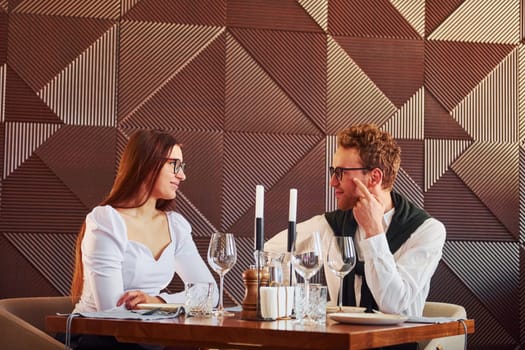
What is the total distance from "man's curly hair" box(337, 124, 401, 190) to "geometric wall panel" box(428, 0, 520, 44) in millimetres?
1804

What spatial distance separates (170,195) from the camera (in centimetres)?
414

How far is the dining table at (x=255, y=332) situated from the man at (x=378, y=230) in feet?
2.02

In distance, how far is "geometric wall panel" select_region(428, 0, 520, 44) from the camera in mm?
5789

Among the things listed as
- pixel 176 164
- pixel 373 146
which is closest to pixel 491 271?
pixel 373 146

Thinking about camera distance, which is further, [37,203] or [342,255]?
[37,203]

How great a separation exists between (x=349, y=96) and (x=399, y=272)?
2.05 metres

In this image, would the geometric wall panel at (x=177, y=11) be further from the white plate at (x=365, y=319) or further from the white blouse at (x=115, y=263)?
the white plate at (x=365, y=319)

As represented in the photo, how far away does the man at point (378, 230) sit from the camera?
12.0ft

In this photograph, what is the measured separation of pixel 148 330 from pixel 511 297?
3.53 m

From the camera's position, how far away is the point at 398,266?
12.5ft

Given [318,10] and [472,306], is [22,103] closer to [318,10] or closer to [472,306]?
[318,10]

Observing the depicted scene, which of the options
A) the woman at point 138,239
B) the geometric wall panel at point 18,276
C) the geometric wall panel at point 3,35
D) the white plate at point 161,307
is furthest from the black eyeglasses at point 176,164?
→ the geometric wall panel at point 3,35

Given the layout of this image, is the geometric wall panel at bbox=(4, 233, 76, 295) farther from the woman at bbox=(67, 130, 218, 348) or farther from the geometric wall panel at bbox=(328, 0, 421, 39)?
the geometric wall panel at bbox=(328, 0, 421, 39)

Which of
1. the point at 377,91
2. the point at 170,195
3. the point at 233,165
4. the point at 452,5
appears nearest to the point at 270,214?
the point at 233,165
